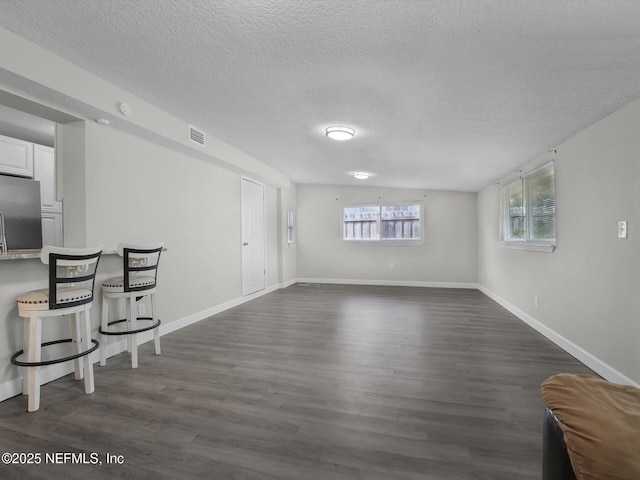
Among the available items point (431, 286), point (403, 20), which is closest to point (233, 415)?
point (403, 20)

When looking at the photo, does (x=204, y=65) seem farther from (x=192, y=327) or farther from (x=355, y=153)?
(x=192, y=327)

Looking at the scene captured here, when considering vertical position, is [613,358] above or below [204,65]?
below

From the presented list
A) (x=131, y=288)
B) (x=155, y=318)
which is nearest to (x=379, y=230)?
(x=155, y=318)

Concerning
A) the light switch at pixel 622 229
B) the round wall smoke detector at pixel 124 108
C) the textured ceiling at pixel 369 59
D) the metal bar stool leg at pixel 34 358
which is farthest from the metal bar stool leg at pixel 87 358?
the light switch at pixel 622 229

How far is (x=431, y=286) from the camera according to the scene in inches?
279

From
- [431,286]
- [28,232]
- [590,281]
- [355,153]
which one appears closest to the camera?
[590,281]

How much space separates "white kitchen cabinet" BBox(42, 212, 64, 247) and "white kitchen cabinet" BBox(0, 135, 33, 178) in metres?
0.52

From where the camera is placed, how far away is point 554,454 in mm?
1053

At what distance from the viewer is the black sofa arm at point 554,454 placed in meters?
1.00

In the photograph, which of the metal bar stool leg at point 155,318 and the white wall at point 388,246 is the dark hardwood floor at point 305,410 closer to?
the metal bar stool leg at point 155,318

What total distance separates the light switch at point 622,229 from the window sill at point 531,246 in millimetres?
1050

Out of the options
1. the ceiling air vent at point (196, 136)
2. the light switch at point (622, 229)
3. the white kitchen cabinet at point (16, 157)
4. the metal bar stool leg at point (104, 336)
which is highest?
the ceiling air vent at point (196, 136)

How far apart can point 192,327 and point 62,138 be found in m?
2.36

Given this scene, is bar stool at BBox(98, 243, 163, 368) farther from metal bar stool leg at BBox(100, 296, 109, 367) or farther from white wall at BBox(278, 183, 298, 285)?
white wall at BBox(278, 183, 298, 285)
